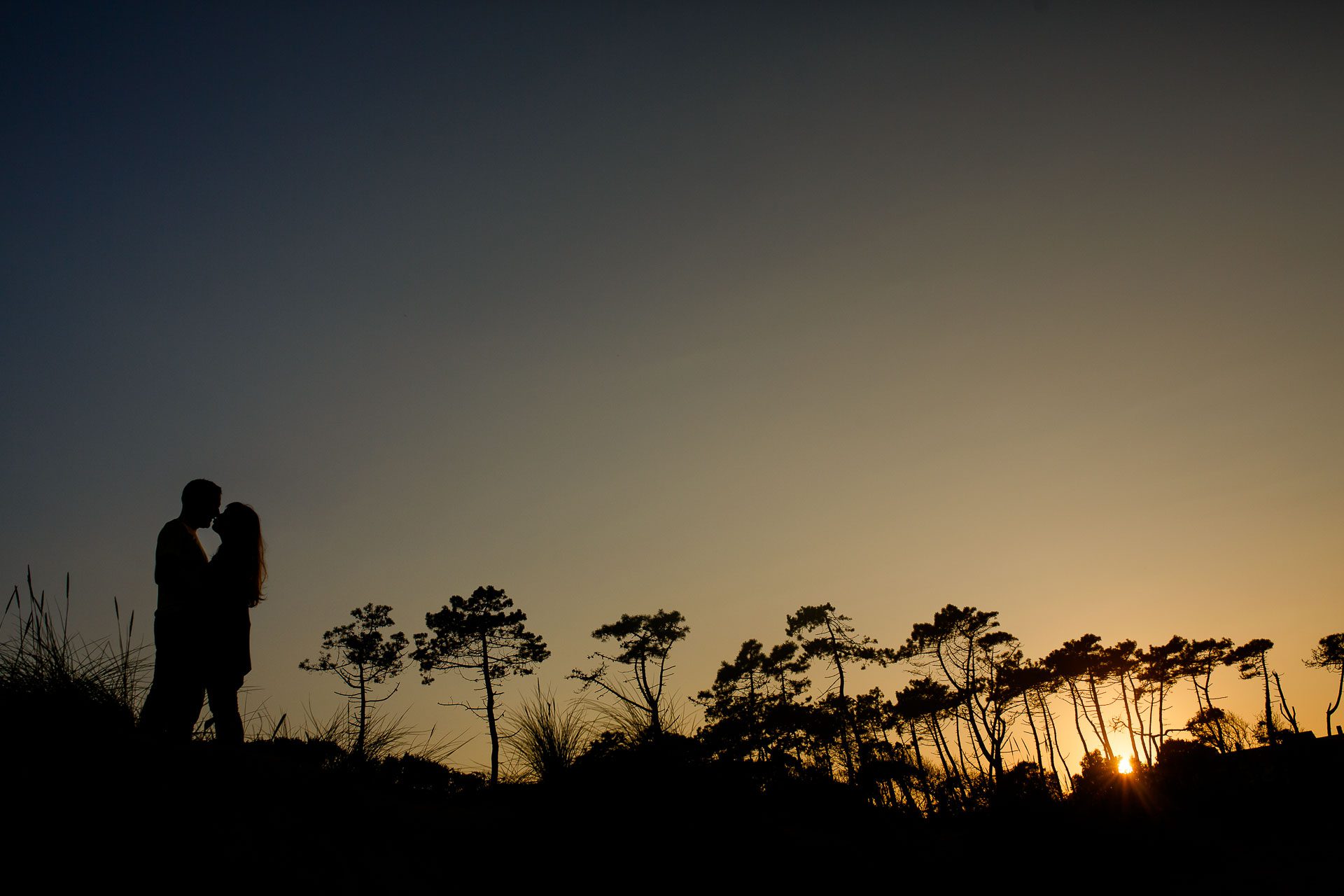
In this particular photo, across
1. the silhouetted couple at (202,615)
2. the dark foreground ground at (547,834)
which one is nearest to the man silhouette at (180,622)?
the silhouetted couple at (202,615)

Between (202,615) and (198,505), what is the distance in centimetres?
80

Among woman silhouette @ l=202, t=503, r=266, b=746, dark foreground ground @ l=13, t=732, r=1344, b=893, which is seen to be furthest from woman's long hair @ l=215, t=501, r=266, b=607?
dark foreground ground @ l=13, t=732, r=1344, b=893

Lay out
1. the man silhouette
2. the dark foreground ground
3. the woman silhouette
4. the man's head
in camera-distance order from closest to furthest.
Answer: the dark foreground ground → the man silhouette → the woman silhouette → the man's head

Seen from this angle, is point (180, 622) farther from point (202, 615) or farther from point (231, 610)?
point (231, 610)

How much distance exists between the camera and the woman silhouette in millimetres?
4684

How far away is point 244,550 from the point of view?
5.04 meters

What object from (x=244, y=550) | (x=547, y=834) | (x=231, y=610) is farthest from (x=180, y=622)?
(x=547, y=834)

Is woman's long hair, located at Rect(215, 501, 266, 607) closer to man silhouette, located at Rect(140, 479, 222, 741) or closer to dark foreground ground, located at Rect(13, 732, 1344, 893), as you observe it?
man silhouette, located at Rect(140, 479, 222, 741)

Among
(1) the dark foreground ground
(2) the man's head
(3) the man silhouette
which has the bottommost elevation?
(1) the dark foreground ground

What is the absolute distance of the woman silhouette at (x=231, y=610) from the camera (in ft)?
15.4

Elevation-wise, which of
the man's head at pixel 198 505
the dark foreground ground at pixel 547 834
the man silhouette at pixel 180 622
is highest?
the man's head at pixel 198 505

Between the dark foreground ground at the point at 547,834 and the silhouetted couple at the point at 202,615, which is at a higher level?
the silhouetted couple at the point at 202,615

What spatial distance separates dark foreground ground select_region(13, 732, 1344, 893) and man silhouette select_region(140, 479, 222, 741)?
0.66m

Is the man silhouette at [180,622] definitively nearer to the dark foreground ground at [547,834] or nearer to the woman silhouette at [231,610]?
the woman silhouette at [231,610]
